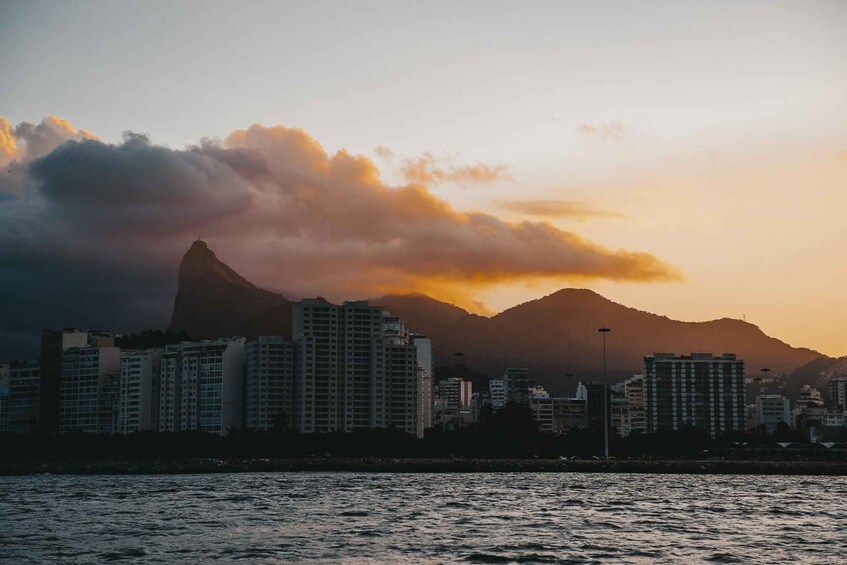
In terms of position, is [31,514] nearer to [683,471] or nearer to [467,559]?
[467,559]

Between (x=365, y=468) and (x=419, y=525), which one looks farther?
(x=365, y=468)

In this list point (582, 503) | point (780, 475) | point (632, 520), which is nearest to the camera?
point (632, 520)

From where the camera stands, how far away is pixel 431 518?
259ft

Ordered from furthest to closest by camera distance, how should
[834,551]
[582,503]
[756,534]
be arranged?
[582,503] → [756,534] → [834,551]

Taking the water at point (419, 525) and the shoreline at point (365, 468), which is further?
the shoreline at point (365, 468)

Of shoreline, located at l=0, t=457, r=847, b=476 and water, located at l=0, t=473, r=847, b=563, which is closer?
water, located at l=0, t=473, r=847, b=563

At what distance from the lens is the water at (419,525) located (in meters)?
56.9

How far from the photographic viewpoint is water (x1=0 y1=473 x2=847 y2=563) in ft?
187

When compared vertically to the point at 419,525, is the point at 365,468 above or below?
below

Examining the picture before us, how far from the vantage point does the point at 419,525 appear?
73000 millimetres

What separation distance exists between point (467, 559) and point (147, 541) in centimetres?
1897

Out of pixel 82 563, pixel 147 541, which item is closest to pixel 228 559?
pixel 82 563

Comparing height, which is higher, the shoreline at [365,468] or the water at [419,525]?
the water at [419,525]

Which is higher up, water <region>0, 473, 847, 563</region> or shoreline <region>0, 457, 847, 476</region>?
water <region>0, 473, 847, 563</region>
